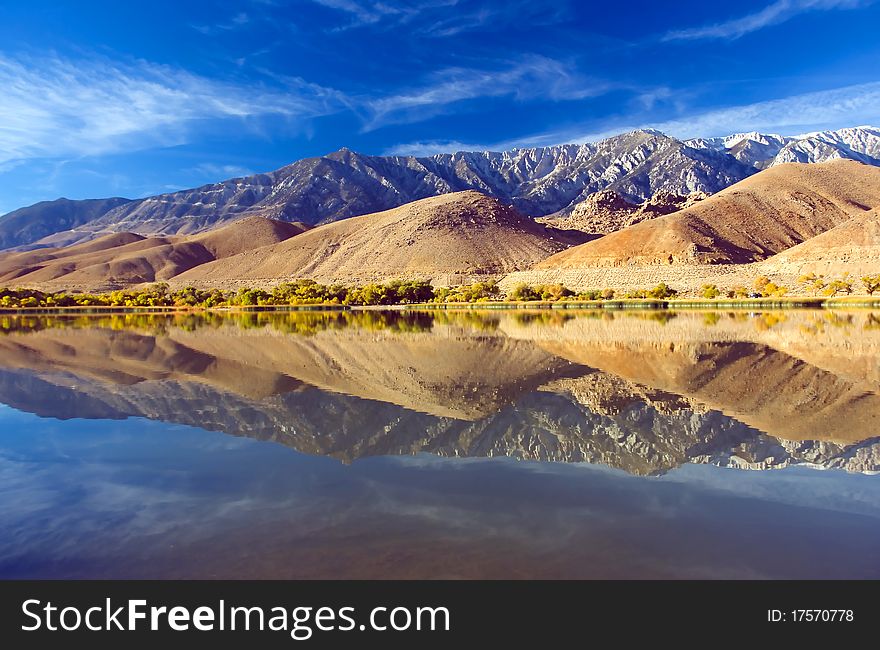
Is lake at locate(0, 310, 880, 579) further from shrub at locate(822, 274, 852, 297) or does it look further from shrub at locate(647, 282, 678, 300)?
shrub at locate(822, 274, 852, 297)

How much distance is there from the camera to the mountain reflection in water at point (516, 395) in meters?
11.0

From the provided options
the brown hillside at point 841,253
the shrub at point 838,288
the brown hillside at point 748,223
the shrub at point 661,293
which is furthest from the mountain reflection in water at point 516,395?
the brown hillside at point 748,223

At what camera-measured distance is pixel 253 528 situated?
7301 millimetres

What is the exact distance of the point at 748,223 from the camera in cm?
13825

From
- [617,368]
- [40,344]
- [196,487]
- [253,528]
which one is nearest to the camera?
[253,528]

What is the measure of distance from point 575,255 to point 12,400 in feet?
412

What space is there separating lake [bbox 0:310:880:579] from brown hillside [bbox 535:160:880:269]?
10760 cm

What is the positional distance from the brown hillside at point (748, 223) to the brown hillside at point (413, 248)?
16.9m

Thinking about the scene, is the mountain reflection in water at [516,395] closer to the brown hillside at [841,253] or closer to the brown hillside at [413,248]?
the brown hillside at [841,253]

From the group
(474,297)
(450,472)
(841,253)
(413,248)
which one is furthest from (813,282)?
(450,472)

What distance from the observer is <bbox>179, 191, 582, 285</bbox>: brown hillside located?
142 metres

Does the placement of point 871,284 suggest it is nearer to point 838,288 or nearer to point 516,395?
point 838,288

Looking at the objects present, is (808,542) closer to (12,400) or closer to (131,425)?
(131,425)
